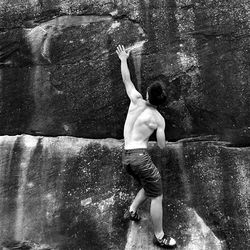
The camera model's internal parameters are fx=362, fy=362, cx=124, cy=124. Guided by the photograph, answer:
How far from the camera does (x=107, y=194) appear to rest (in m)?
5.34

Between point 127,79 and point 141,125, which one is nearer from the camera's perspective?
point 141,125

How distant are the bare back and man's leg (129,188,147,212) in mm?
657

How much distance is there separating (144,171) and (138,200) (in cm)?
49

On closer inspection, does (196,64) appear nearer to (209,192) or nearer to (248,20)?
(248,20)

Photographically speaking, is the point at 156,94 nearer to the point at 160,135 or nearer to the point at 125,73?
the point at 160,135

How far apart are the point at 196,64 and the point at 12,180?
3.34 meters

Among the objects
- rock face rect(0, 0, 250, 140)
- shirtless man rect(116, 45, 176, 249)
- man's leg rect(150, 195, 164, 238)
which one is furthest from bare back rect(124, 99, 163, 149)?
man's leg rect(150, 195, 164, 238)

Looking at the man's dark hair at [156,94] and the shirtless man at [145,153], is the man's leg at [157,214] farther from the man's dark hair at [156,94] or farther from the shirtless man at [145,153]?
the man's dark hair at [156,94]

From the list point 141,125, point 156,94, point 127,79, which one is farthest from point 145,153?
point 127,79

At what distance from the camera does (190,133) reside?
550 cm

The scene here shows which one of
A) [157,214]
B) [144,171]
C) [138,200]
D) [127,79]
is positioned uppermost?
[127,79]

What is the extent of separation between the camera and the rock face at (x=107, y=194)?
5020mm

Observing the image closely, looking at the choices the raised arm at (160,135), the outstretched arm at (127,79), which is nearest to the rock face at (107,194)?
the raised arm at (160,135)

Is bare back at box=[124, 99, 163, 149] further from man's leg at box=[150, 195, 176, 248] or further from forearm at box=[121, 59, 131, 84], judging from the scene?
man's leg at box=[150, 195, 176, 248]
